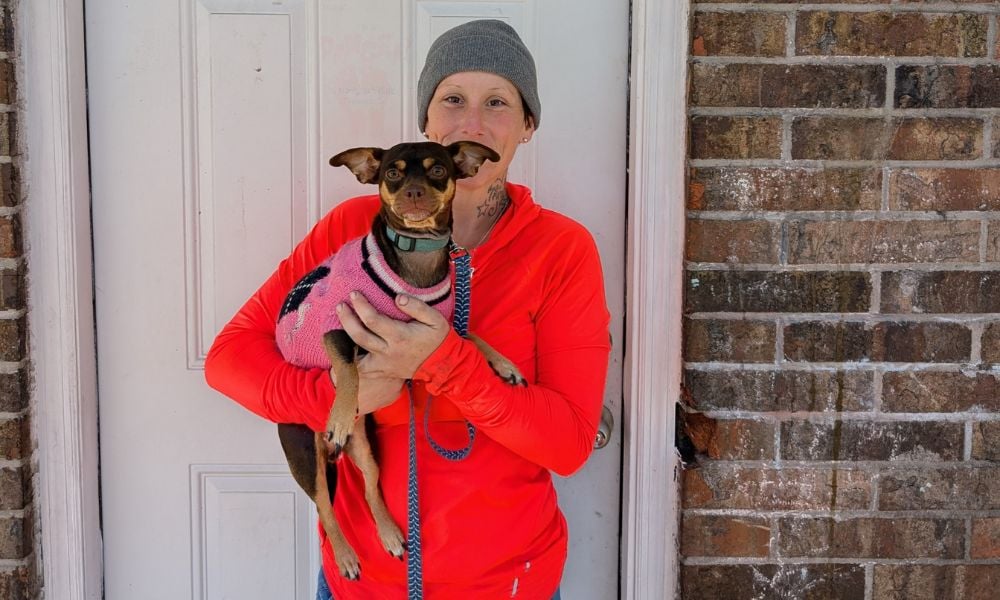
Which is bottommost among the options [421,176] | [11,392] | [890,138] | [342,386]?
[11,392]

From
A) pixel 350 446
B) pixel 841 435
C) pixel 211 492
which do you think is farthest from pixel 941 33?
pixel 211 492

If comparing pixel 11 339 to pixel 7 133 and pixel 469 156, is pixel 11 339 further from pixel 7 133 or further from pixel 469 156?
pixel 469 156

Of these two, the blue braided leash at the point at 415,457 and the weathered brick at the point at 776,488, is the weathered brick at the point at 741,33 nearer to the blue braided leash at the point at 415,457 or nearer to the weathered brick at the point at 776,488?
the blue braided leash at the point at 415,457

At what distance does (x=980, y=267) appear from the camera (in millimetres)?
1837

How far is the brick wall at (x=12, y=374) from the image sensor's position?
74.7 inches

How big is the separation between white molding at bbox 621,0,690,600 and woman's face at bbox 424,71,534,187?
0.43m

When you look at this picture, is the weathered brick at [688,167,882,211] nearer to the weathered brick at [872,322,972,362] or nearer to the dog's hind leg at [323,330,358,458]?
the weathered brick at [872,322,972,362]

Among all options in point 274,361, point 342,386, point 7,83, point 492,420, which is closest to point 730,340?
point 492,420

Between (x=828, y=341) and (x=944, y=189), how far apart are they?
46 cm

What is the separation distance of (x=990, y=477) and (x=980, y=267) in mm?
534

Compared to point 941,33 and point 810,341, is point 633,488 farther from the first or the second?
point 941,33

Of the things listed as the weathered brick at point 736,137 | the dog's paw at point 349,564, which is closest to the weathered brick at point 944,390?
the weathered brick at point 736,137

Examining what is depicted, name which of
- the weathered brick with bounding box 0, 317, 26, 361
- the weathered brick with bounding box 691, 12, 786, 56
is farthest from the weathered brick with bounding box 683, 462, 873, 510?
the weathered brick with bounding box 0, 317, 26, 361

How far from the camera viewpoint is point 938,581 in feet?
6.28
